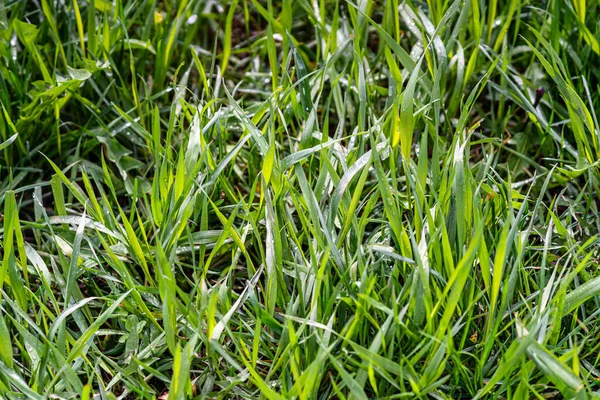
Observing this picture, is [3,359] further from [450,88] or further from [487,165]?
[450,88]

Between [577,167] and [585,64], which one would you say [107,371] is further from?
[585,64]

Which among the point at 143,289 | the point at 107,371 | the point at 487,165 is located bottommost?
the point at 107,371

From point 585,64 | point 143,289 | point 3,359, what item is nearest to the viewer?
point 3,359

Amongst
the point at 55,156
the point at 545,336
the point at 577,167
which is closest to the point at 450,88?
the point at 577,167

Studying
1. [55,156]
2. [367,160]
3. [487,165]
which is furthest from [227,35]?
[487,165]

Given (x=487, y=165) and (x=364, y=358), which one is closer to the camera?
(x=364, y=358)

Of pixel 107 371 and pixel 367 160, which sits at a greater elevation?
pixel 367 160

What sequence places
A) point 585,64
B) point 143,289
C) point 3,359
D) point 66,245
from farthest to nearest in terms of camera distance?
point 585,64 → point 66,245 → point 143,289 → point 3,359
